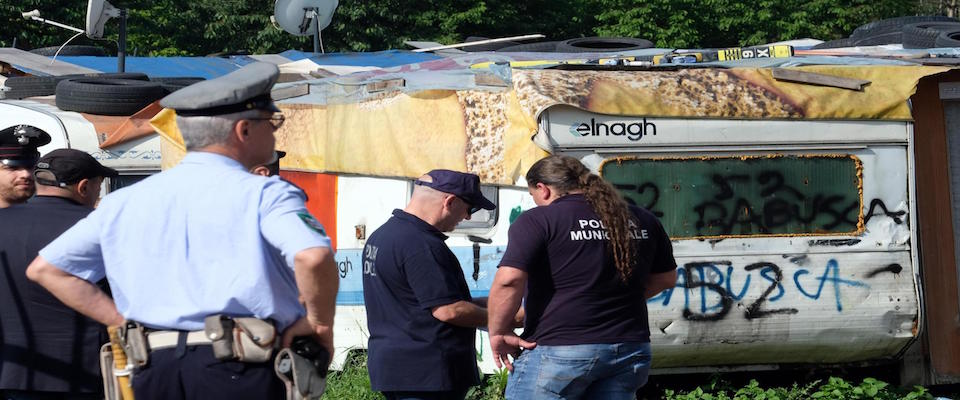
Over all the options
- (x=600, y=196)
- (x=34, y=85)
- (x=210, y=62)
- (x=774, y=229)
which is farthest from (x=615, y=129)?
(x=210, y=62)

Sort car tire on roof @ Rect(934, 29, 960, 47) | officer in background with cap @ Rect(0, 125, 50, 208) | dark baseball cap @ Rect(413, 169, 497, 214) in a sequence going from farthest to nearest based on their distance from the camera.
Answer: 1. car tire on roof @ Rect(934, 29, 960, 47)
2. officer in background with cap @ Rect(0, 125, 50, 208)
3. dark baseball cap @ Rect(413, 169, 497, 214)

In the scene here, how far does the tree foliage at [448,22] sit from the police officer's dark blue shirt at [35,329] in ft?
75.9

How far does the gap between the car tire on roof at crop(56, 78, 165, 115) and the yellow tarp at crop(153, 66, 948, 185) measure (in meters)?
2.68

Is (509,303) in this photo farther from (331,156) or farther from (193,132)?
(331,156)

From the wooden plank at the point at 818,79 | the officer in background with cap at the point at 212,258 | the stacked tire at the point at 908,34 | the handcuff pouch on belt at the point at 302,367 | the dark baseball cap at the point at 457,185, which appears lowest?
the handcuff pouch on belt at the point at 302,367

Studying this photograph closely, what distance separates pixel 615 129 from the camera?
7570mm

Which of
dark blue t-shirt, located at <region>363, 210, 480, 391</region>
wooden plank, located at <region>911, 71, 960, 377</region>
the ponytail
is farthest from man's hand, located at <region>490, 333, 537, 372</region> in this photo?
wooden plank, located at <region>911, 71, 960, 377</region>

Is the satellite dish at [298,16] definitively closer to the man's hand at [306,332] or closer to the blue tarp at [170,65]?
the blue tarp at [170,65]

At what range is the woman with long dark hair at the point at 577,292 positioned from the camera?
507 cm

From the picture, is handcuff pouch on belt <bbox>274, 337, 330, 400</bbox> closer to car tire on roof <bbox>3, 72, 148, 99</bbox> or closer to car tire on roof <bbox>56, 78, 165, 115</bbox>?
car tire on roof <bbox>56, 78, 165, 115</bbox>

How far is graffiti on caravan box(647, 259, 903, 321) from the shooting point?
25.2ft

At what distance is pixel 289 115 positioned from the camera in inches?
365

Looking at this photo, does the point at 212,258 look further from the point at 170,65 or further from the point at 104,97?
the point at 170,65

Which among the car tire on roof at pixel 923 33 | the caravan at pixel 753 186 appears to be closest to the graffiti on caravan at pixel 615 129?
the caravan at pixel 753 186
